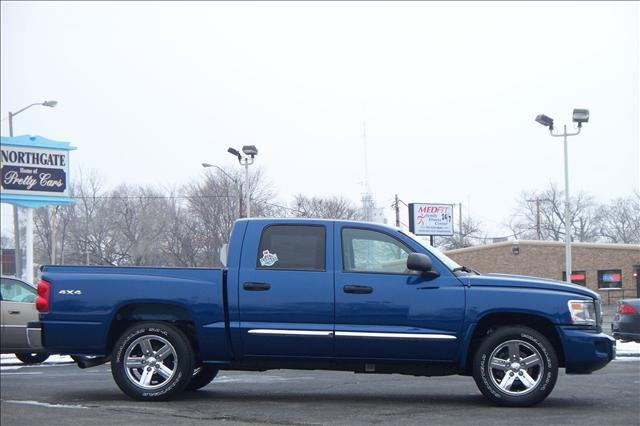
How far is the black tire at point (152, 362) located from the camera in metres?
8.70

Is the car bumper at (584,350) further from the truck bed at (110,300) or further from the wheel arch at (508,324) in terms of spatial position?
the truck bed at (110,300)

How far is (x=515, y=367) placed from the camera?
856 centimetres

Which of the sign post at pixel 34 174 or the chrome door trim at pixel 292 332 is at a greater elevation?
the sign post at pixel 34 174

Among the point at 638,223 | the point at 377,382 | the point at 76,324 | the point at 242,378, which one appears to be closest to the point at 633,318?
the point at 638,223

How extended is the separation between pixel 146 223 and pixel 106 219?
194 cm

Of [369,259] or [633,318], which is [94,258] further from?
[369,259]

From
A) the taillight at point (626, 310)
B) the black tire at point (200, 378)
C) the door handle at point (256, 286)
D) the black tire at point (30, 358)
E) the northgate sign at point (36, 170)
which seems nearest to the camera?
the door handle at point (256, 286)

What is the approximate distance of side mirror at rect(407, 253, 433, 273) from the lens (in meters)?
8.46

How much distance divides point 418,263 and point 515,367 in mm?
1418

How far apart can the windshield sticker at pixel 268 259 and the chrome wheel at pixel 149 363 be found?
1260 millimetres

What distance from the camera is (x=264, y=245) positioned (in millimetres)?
8922

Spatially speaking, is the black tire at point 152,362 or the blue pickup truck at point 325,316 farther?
the black tire at point 152,362

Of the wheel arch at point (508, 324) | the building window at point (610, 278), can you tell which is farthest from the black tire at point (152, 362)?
the building window at point (610, 278)

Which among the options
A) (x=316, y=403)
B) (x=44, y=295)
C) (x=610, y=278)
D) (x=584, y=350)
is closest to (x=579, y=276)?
(x=610, y=278)
